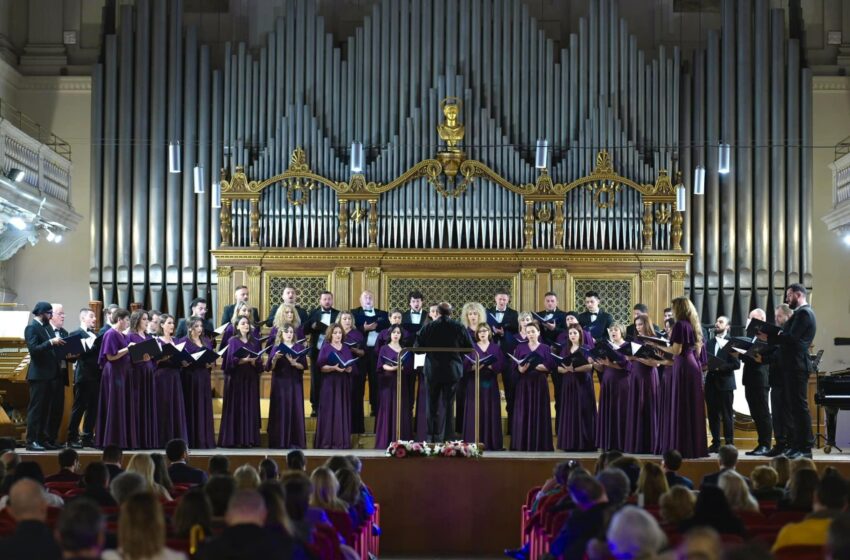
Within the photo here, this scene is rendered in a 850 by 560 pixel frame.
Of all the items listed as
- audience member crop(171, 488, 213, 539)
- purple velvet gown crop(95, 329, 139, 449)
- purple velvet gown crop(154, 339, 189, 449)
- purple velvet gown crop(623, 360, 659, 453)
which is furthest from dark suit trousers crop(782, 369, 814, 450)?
audience member crop(171, 488, 213, 539)

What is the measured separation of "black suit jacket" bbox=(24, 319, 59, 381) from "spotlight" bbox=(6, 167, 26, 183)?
3.14 meters

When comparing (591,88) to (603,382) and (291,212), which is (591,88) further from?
(603,382)

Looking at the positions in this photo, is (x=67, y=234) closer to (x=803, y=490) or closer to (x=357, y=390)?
(x=357, y=390)

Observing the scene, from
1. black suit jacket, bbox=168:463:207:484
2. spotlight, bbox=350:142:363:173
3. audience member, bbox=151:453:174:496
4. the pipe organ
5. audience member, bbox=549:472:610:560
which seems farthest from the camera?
the pipe organ

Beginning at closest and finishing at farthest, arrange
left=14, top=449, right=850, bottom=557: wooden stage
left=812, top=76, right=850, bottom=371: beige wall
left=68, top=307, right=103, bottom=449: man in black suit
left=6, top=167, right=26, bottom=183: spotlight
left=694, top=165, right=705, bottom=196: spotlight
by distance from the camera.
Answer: left=14, top=449, right=850, bottom=557: wooden stage, left=68, top=307, right=103, bottom=449: man in black suit, left=6, top=167, right=26, bottom=183: spotlight, left=694, top=165, right=705, bottom=196: spotlight, left=812, top=76, right=850, bottom=371: beige wall

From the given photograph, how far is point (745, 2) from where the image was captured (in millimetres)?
16406

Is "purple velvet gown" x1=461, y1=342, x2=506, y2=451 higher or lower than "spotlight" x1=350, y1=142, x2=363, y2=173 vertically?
lower

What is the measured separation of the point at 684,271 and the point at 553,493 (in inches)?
318

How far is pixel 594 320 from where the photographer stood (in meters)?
13.1

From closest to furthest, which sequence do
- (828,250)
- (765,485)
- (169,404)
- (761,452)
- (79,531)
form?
(79,531) < (765,485) < (761,452) < (169,404) < (828,250)

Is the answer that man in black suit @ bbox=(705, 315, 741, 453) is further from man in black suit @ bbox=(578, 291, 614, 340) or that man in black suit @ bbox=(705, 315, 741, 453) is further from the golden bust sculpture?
the golden bust sculpture

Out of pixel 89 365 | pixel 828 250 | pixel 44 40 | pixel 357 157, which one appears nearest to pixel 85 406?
pixel 89 365

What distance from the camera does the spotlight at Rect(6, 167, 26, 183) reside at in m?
13.9

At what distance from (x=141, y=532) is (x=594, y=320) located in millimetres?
8945
